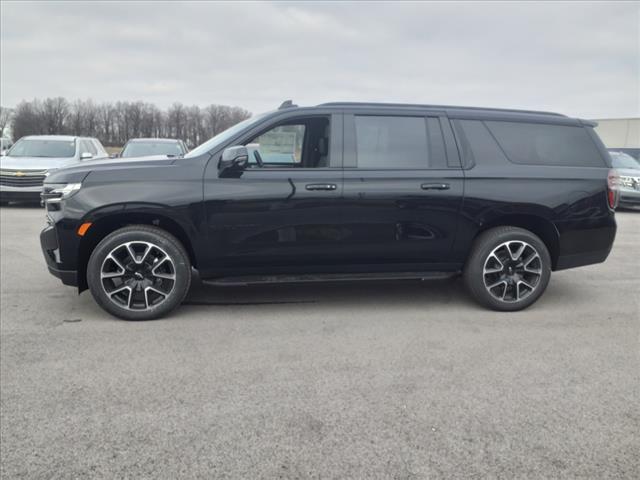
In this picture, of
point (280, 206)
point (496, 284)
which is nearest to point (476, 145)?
point (496, 284)

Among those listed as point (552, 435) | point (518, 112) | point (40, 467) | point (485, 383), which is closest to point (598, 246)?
point (518, 112)

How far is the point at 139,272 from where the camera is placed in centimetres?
438

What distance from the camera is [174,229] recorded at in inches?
177

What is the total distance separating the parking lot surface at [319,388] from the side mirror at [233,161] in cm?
125

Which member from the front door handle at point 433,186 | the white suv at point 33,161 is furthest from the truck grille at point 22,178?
the front door handle at point 433,186

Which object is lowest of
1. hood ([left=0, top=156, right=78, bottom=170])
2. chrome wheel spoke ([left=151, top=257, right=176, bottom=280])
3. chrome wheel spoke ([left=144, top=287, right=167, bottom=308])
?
chrome wheel spoke ([left=144, top=287, right=167, bottom=308])

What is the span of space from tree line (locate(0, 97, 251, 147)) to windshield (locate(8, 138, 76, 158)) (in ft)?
247

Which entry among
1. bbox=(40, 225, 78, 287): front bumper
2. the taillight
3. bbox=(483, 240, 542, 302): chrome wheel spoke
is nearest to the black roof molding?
the taillight

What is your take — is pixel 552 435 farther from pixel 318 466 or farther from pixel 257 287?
pixel 257 287

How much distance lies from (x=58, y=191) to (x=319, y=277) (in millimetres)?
2298

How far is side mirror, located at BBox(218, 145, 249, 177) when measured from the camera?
13.9 ft

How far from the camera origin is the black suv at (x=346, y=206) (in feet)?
14.2

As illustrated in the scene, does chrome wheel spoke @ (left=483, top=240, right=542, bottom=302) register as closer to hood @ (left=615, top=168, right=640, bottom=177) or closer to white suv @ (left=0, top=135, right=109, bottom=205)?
white suv @ (left=0, top=135, right=109, bottom=205)

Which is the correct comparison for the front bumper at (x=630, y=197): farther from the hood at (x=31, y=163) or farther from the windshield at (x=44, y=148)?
the windshield at (x=44, y=148)
